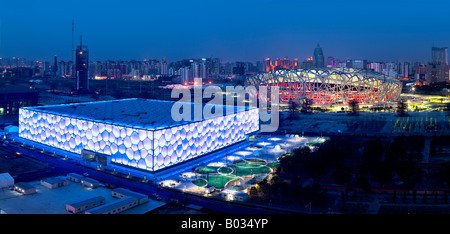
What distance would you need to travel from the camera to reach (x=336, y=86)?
25.1 metres

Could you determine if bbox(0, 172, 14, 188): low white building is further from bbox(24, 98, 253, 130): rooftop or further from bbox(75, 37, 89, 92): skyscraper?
bbox(75, 37, 89, 92): skyscraper

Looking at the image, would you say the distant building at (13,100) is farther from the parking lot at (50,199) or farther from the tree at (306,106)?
the tree at (306,106)

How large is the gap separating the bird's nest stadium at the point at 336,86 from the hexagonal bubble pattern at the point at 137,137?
35.4 feet

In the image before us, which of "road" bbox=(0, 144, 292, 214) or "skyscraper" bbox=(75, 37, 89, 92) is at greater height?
"skyscraper" bbox=(75, 37, 89, 92)

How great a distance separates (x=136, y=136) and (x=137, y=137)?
0.04m

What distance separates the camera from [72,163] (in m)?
→ 12.0

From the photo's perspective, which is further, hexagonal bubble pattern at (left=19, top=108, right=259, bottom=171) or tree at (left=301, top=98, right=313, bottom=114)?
tree at (left=301, top=98, right=313, bottom=114)

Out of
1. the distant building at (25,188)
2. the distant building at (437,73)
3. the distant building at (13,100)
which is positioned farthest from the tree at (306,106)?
the distant building at (437,73)

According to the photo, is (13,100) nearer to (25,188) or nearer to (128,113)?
(128,113)

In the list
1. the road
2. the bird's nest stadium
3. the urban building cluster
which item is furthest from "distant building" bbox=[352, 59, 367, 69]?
the road

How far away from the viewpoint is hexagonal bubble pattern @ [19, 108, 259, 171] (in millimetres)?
10766

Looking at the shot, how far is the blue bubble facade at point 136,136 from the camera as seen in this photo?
1076 centimetres

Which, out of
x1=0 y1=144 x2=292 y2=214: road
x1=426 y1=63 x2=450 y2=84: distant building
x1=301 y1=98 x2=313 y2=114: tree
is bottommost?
x1=0 y1=144 x2=292 y2=214: road
